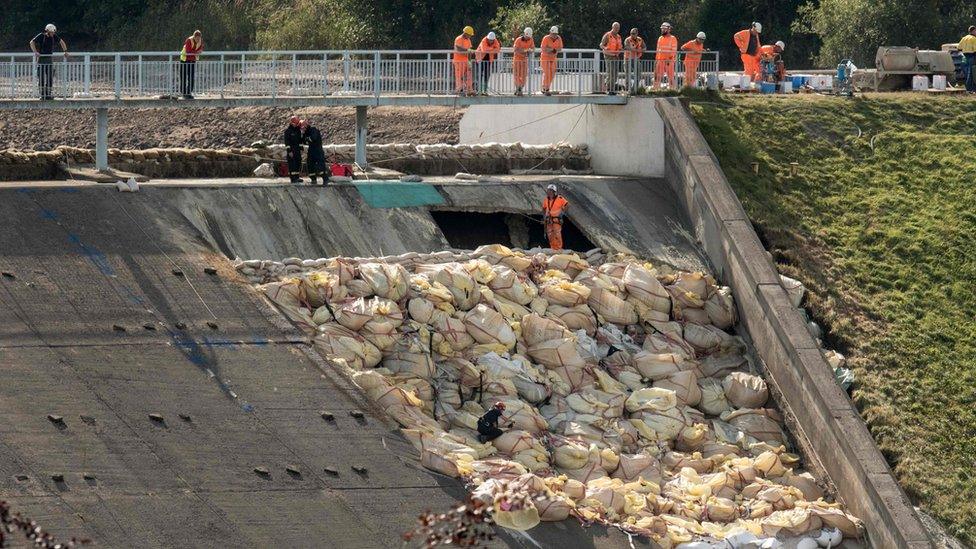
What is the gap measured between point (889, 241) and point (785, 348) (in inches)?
164

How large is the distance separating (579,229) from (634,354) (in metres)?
3.36

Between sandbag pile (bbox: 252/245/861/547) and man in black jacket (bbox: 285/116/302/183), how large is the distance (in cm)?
274

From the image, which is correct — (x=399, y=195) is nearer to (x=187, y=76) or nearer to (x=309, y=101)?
(x=309, y=101)

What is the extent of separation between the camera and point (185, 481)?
19500mm

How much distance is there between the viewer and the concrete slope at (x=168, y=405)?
1900cm

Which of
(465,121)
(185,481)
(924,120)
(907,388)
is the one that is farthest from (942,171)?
(185,481)

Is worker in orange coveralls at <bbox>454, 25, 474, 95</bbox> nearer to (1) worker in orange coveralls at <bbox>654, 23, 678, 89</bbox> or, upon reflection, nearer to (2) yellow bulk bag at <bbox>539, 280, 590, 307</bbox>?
(1) worker in orange coveralls at <bbox>654, 23, 678, 89</bbox>

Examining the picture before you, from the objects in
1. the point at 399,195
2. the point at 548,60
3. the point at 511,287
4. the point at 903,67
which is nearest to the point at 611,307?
the point at 511,287

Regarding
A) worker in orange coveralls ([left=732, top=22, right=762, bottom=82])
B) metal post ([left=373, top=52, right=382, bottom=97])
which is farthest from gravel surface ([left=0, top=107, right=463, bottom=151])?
metal post ([left=373, top=52, right=382, bottom=97])

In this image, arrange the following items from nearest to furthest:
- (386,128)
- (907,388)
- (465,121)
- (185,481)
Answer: (185,481) < (907,388) < (465,121) < (386,128)

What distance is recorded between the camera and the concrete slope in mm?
19000

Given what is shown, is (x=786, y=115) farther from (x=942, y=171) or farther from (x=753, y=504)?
(x=753, y=504)

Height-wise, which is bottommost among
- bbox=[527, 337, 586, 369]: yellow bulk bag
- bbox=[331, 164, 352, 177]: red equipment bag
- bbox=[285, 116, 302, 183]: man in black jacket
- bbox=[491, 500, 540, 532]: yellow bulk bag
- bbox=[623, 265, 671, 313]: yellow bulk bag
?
bbox=[491, 500, 540, 532]: yellow bulk bag

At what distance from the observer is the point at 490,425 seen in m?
22.2
